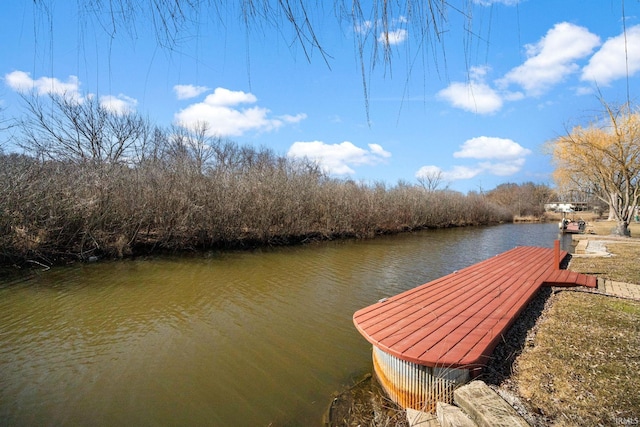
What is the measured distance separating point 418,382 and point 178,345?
143 inches

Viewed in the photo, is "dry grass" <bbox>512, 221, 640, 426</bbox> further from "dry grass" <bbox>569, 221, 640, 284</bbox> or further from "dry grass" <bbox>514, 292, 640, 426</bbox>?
"dry grass" <bbox>569, 221, 640, 284</bbox>

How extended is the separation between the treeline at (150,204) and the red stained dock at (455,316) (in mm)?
10823

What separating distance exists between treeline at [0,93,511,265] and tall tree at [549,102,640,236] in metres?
A: 11.8

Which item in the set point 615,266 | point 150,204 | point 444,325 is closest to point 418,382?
point 444,325

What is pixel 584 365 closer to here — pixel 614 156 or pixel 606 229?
pixel 614 156

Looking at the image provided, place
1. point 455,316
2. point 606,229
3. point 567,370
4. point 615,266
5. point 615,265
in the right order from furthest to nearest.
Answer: point 606,229 → point 615,265 → point 615,266 → point 455,316 → point 567,370

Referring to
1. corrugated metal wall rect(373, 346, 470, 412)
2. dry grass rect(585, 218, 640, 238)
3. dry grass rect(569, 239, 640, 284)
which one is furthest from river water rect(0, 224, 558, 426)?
dry grass rect(585, 218, 640, 238)

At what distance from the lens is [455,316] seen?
3.98 m

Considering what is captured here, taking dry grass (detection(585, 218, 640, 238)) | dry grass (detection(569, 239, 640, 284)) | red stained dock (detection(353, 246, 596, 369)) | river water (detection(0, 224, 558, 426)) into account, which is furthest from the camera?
dry grass (detection(585, 218, 640, 238))

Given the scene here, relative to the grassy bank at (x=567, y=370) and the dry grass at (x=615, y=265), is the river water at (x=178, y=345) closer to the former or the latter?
the grassy bank at (x=567, y=370)

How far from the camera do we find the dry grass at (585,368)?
221cm

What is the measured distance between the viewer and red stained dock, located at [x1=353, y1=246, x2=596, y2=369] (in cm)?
294

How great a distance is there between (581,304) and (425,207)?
25.3m

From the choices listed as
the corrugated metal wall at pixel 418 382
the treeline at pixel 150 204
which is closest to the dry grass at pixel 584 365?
the corrugated metal wall at pixel 418 382
